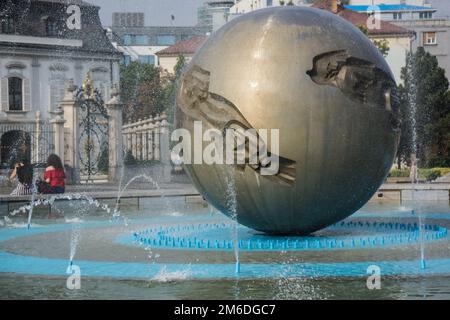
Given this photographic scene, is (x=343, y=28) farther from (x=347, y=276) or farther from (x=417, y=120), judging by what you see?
(x=417, y=120)

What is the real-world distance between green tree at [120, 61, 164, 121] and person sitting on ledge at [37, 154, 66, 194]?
1403 inches

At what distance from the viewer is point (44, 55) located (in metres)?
60.4

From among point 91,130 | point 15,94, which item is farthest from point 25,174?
point 15,94

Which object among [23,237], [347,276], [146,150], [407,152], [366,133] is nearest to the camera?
[347,276]

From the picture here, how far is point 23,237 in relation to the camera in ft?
62.6

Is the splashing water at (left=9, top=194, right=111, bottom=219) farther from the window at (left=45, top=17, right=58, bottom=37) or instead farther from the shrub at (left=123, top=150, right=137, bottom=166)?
the window at (left=45, top=17, right=58, bottom=37)

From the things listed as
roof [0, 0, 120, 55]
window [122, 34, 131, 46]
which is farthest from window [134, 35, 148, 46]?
roof [0, 0, 120, 55]

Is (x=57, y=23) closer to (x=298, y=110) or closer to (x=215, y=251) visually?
(x=215, y=251)

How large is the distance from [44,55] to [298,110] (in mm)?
47060

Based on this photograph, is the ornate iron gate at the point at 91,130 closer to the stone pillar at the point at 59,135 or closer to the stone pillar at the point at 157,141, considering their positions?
the stone pillar at the point at 59,135

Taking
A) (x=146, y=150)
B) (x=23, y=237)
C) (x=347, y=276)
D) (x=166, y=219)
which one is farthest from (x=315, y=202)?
(x=146, y=150)

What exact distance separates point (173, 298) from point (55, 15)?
51.3 metres

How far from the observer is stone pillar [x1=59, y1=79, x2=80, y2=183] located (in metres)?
43.8

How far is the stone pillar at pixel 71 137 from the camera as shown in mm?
43781
